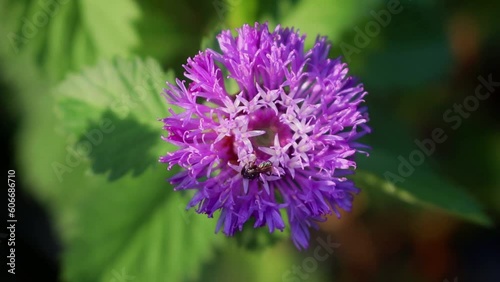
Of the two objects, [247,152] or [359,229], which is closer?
[247,152]

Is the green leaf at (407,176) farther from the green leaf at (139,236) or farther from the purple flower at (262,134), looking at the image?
the green leaf at (139,236)

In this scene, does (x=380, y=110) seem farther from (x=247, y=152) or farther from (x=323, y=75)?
(x=247, y=152)

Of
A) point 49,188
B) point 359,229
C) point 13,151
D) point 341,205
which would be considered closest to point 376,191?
point 359,229

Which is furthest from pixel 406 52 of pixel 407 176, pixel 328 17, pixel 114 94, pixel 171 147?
pixel 114 94

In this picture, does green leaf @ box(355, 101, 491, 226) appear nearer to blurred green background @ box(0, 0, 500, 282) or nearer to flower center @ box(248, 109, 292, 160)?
blurred green background @ box(0, 0, 500, 282)

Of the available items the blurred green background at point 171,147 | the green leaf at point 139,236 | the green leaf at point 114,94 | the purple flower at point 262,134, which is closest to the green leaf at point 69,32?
the blurred green background at point 171,147

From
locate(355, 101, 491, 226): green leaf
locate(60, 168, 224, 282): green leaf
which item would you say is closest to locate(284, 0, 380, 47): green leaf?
locate(355, 101, 491, 226): green leaf
